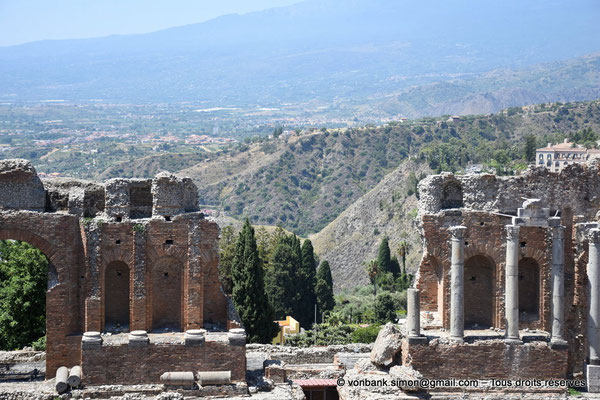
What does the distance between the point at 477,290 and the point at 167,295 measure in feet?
39.1

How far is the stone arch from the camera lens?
112 ft

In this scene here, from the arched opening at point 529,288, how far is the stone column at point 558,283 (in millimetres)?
1613

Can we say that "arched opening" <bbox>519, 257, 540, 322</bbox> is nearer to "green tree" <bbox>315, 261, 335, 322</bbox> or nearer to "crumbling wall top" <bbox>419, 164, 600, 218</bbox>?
"crumbling wall top" <bbox>419, 164, 600, 218</bbox>

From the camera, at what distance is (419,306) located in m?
33.4

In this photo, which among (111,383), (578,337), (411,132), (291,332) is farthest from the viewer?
(411,132)

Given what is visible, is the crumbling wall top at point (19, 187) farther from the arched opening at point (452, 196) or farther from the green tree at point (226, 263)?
the green tree at point (226, 263)

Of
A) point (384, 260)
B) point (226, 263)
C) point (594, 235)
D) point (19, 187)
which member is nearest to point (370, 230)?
point (384, 260)

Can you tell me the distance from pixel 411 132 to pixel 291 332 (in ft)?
430

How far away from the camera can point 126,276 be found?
1359 inches

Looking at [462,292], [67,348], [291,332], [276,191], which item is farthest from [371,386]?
[276,191]

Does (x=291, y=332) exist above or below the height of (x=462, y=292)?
below

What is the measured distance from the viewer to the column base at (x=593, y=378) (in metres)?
33.0

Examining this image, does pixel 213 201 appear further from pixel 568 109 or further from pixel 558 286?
pixel 558 286

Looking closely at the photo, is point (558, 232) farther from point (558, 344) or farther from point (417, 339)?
point (417, 339)
